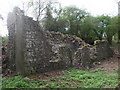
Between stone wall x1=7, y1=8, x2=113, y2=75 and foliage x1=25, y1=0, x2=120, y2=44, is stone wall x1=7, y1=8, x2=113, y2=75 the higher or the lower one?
the lower one

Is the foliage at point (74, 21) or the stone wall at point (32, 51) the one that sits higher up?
the foliage at point (74, 21)

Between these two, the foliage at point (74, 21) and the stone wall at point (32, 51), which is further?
the foliage at point (74, 21)

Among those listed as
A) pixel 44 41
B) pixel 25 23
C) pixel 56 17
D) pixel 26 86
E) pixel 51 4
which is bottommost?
pixel 26 86

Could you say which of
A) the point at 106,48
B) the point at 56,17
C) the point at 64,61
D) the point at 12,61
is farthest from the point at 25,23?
the point at 56,17

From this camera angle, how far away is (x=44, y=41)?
9.03m

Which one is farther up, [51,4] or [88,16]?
[51,4]

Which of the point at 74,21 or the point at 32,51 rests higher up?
the point at 74,21

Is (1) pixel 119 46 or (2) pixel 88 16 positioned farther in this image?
(2) pixel 88 16

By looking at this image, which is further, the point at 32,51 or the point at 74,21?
the point at 74,21

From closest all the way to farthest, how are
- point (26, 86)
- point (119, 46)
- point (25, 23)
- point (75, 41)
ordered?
1. point (26, 86)
2. point (25, 23)
3. point (75, 41)
4. point (119, 46)

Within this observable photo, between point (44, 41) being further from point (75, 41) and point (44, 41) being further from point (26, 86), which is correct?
point (75, 41)

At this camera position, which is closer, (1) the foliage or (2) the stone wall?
(2) the stone wall

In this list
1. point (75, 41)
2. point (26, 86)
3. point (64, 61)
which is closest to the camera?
point (26, 86)

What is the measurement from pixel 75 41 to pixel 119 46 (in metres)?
6.26
